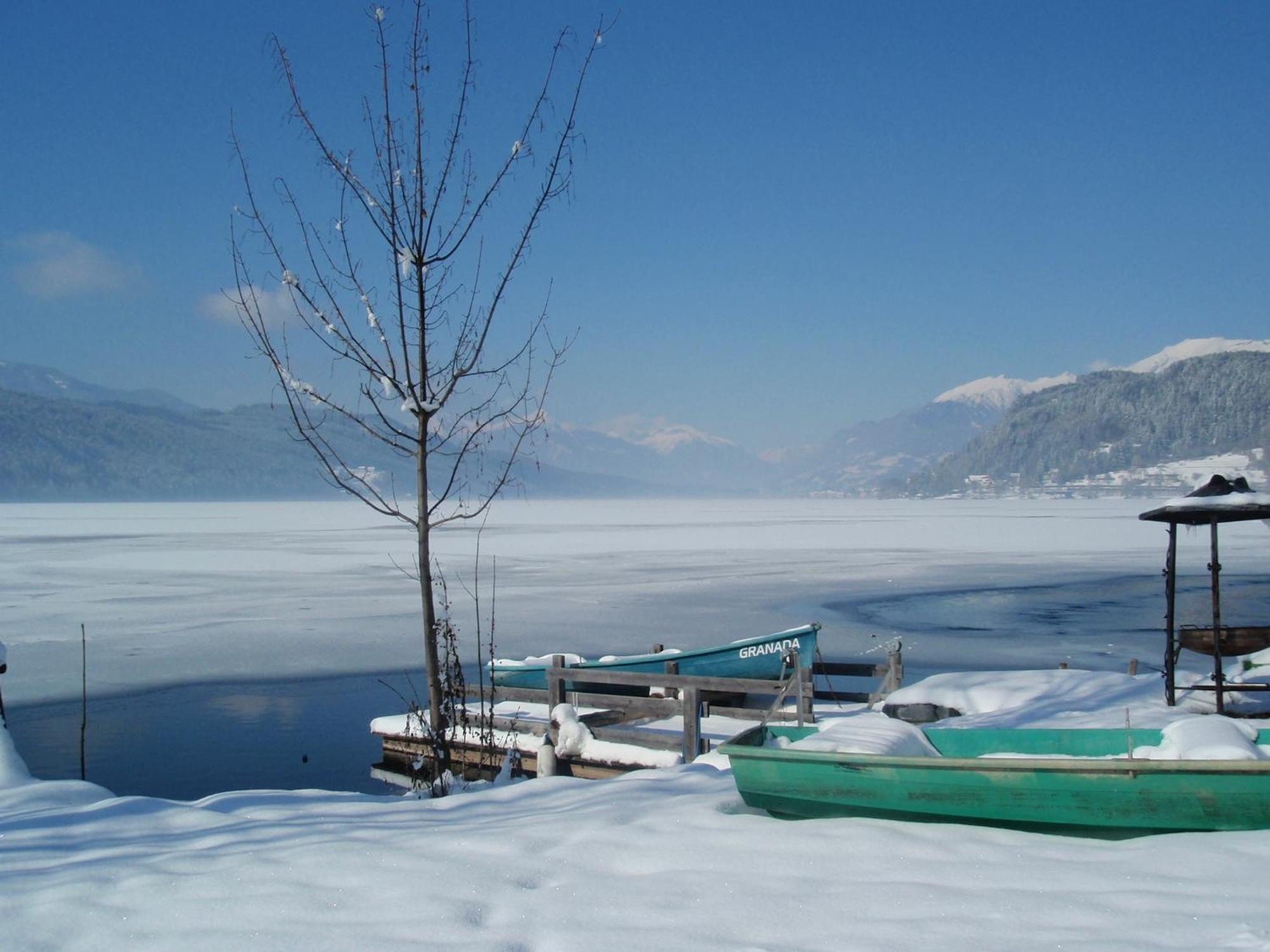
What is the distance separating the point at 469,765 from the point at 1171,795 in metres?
7.66

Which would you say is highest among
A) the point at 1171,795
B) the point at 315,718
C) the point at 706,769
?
the point at 1171,795

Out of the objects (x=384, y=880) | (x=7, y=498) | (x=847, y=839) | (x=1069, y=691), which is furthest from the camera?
(x=7, y=498)

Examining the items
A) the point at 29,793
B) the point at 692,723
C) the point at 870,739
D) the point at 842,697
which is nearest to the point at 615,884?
the point at 870,739

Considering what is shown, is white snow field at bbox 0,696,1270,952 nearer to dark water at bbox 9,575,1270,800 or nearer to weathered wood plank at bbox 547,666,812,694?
weathered wood plank at bbox 547,666,812,694

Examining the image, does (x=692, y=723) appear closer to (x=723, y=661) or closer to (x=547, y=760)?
(x=547, y=760)

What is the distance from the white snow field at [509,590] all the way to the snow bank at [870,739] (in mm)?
11266

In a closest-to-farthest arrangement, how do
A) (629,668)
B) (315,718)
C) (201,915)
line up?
(201,915), (629,668), (315,718)

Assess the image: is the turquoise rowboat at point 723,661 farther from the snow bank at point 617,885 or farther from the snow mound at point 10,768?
the snow bank at point 617,885

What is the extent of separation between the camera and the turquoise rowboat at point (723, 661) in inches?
479

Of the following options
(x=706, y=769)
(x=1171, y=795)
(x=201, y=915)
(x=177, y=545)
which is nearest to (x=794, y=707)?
(x=706, y=769)

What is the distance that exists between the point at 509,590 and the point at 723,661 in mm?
14359

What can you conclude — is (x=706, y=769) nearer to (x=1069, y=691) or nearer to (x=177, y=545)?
(x=1069, y=691)

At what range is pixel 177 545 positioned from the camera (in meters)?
44.1

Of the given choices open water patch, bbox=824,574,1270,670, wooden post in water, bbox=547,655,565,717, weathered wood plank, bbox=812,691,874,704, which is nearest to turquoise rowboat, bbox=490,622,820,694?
weathered wood plank, bbox=812,691,874,704
